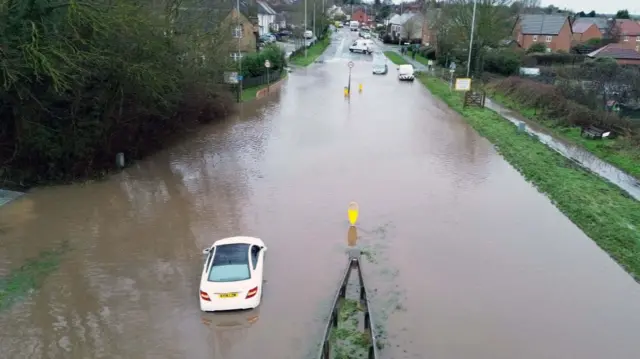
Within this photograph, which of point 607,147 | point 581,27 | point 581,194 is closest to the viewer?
point 581,194

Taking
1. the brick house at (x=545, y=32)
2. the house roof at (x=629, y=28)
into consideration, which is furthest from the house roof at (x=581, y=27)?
the brick house at (x=545, y=32)

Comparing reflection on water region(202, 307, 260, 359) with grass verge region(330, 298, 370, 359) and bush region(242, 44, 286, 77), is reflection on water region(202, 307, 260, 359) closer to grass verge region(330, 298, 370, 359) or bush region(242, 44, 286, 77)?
grass verge region(330, 298, 370, 359)

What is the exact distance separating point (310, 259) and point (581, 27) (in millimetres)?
78475

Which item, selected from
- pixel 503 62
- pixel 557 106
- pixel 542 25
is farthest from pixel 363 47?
pixel 557 106

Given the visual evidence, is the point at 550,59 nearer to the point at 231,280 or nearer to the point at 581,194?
the point at 581,194

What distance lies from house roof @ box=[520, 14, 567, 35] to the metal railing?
63.8 metres

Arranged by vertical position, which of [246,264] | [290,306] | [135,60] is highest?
[135,60]

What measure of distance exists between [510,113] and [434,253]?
23.9 m

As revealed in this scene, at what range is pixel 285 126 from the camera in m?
29.7

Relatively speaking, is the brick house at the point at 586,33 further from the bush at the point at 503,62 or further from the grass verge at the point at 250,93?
the grass verge at the point at 250,93

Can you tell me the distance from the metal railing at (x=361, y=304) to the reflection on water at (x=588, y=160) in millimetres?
11695

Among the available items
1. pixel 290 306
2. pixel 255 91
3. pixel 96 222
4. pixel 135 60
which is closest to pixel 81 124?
pixel 135 60

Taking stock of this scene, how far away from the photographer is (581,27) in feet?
257

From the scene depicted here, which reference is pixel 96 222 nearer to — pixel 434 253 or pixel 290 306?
pixel 290 306
